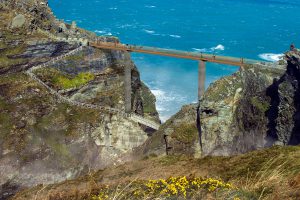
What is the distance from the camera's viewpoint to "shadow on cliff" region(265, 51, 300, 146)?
6231 cm

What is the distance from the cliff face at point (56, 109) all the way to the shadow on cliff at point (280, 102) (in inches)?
990

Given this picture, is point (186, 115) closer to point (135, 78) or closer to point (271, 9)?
point (135, 78)

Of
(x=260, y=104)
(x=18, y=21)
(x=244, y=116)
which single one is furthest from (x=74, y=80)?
(x=260, y=104)

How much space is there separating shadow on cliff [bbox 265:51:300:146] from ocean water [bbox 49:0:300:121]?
43.1 meters

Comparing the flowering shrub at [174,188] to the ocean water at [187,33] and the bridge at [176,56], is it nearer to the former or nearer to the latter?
the bridge at [176,56]

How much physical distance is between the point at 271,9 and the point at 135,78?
411 feet

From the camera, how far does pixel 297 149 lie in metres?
25.6

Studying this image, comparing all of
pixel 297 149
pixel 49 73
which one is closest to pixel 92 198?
pixel 297 149

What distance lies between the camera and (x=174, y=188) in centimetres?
2011

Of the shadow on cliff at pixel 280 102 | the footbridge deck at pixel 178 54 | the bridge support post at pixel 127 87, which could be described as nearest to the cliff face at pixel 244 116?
the shadow on cliff at pixel 280 102

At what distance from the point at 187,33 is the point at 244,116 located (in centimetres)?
9733

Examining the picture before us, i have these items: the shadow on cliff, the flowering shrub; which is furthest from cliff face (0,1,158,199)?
the flowering shrub

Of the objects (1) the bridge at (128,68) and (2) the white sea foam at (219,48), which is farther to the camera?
(2) the white sea foam at (219,48)

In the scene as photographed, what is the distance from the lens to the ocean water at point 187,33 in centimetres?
12838
